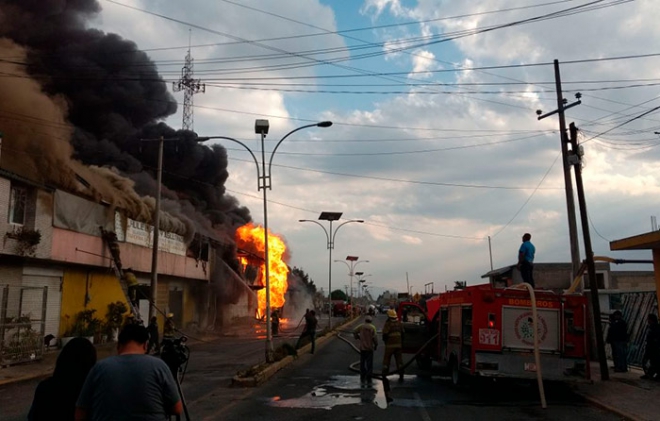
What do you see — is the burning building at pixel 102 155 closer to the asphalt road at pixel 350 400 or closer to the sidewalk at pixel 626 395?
the asphalt road at pixel 350 400

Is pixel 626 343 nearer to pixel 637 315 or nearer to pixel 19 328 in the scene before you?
pixel 637 315

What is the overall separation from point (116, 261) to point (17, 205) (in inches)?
245

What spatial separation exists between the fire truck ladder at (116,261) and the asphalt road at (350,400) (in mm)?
10103

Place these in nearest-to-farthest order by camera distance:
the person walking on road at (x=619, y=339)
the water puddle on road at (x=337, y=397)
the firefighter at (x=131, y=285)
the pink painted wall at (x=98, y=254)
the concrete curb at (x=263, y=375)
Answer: the water puddle on road at (x=337, y=397) → the concrete curb at (x=263, y=375) → the person walking on road at (x=619, y=339) → the pink painted wall at (x=98, y=254) → the firefighter at (x=131, y=285)

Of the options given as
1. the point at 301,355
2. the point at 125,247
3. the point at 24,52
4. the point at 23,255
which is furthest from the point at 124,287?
the point at 24,52

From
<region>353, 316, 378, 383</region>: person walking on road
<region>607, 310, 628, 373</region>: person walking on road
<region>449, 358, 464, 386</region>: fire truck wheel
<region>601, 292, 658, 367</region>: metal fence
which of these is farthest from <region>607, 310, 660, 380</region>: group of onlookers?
<region>353, 316, 378, 383</region>: person walking on road

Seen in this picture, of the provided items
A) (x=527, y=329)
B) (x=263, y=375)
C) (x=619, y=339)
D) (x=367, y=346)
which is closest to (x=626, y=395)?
(x=527, y=329)

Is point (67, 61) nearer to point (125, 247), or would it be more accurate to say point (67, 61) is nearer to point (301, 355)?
point (125, 247)

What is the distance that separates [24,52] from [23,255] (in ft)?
59.8

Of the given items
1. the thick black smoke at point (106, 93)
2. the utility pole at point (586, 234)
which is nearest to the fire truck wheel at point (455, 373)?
the utility pole at point (586, 234)

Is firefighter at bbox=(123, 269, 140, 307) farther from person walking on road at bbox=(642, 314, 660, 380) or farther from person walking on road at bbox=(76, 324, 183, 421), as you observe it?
person walking on road at bbox=(76, 324, 183, 421)

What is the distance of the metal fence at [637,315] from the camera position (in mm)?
15094

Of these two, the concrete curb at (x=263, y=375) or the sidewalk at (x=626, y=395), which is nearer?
the sidewalk at (x=626, y=395)

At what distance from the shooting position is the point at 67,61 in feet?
109
